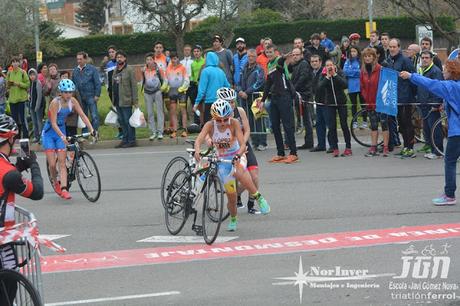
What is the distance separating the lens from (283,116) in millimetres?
17547

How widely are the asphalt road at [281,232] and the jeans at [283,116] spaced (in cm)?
51

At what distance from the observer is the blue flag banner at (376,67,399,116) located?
17.2 metres

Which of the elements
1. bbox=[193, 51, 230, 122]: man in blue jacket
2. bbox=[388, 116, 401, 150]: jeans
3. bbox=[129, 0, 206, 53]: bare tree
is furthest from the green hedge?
bbox=[388, 116, 401, 150]: jeans

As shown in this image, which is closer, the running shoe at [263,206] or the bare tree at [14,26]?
the running shoe at [263,206]

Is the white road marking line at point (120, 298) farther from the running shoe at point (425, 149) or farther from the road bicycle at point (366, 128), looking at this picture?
the road bicycle at point (366, 128)

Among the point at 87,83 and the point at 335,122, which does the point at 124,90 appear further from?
the point at 335,122

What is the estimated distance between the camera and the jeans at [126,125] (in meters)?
21.6

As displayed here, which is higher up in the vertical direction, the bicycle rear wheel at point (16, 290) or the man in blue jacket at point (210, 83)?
the man in blue jacket at point (210, 83)

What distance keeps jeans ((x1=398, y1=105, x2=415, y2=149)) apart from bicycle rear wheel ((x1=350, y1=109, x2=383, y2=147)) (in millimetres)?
1514

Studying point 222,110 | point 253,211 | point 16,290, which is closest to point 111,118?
point 253,211

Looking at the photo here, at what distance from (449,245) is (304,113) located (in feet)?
31.8

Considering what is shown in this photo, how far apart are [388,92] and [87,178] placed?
6016mm

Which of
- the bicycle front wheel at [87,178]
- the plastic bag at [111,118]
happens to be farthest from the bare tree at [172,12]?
the bicycle front wheel at [87,178]

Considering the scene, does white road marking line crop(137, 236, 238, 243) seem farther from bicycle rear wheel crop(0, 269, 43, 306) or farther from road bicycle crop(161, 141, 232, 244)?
bicycle rear wheel crop(0, 269, 43, 306)
